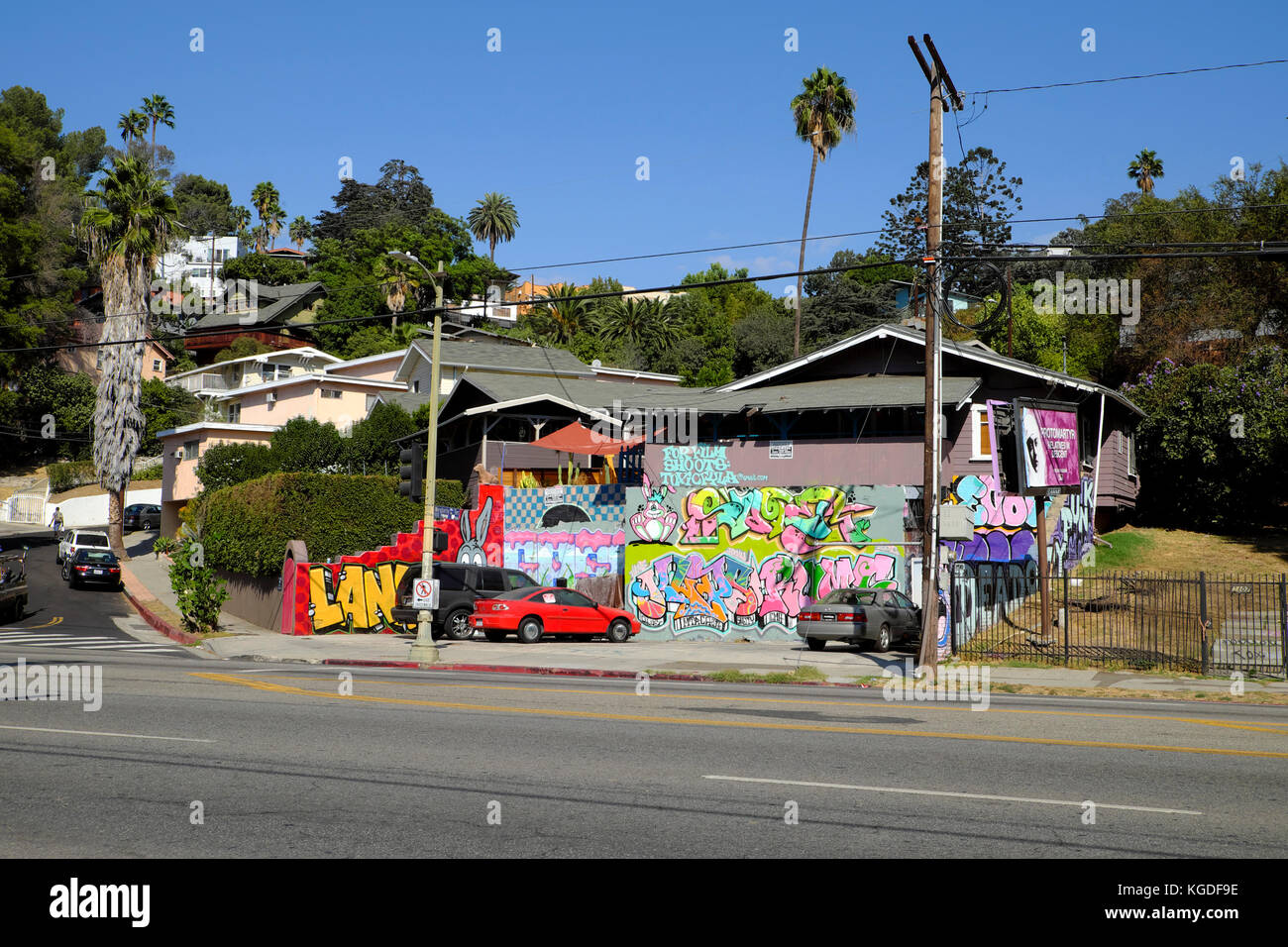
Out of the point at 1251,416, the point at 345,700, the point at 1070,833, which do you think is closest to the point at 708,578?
the point at 345,700

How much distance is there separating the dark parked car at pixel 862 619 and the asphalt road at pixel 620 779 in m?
9.71

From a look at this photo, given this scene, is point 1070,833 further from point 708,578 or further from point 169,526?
point 169,526

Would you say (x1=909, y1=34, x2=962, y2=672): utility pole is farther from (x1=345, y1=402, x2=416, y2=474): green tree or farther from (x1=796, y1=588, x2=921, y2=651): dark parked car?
(x1=345, y1=402, x2=416, y2=474): green tree

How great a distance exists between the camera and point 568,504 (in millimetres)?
33500

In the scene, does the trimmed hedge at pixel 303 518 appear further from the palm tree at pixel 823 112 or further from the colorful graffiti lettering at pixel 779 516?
the palm tree at pixel 823 112

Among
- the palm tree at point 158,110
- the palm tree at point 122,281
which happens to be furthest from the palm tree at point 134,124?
the palm tree at point 122,281

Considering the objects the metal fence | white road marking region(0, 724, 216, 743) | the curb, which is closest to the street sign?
the curb

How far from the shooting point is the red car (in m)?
26.5

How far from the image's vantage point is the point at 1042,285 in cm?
6350

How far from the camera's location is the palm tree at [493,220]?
318 ft

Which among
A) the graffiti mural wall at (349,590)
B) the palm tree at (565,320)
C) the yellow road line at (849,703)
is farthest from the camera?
the palm tree at (565,320)

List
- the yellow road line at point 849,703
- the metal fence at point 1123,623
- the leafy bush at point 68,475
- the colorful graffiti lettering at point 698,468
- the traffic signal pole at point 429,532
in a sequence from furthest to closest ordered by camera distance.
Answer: the leafy bush at point 68,475 < the colorful graffiti lettering at point 698,468 < the traffic signal pole at point 429,532 < the metal fence at point 1123,623 < the yellow road line at point 849,703

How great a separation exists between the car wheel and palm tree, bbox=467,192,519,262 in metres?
74.3

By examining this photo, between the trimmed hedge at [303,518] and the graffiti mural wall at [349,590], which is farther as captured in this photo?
the trimmed hedge at [303,518]
